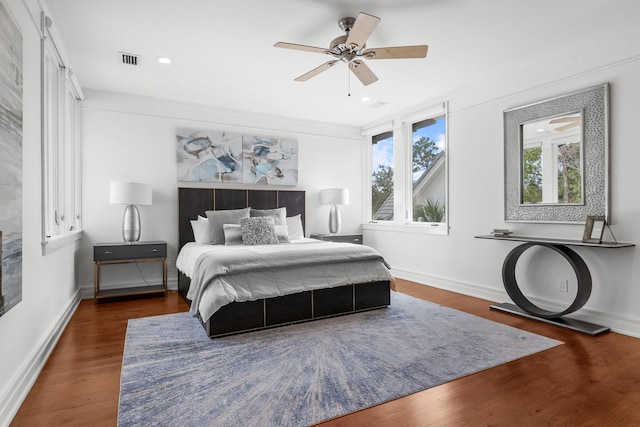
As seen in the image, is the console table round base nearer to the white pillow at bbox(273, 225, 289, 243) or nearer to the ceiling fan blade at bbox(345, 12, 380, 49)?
the white pillow at bbox(273, 225, 289, 243)

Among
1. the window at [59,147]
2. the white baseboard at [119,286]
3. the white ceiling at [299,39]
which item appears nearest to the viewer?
the white ceiling at [299,39]

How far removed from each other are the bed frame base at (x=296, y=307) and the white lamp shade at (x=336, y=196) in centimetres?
222

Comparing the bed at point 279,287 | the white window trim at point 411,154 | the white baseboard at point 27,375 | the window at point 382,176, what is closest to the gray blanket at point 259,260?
the bed at point 279,287

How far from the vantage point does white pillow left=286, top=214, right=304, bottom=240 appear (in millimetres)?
5035

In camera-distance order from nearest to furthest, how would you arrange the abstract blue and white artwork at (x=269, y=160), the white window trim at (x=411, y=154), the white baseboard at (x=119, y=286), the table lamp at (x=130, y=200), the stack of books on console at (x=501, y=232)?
the stack of books on console at (x=501, y=232) → the table lamp at (x=130, y=200) → the white baseboard at (x=119, y=286) → the white window trim at (x=411, y=154) → the abstract blue and white artwork at (x=269, y=160)

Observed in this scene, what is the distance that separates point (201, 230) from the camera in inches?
178

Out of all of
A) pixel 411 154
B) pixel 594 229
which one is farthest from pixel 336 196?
pixel 594 229

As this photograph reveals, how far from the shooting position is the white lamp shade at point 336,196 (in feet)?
18.8

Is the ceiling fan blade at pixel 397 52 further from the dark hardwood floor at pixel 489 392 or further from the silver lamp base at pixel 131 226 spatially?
the silver lamp base at pixel 131 226

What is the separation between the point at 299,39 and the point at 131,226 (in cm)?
297

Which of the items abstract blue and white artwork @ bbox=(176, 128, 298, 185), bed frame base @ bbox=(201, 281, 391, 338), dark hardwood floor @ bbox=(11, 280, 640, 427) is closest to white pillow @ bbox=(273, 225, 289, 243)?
abstract blue and white artwork @ bbox=(176, 128, 298, 185)

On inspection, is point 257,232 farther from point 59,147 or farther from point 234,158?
point 59,147

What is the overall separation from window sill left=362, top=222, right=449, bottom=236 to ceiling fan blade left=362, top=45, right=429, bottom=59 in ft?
8.36

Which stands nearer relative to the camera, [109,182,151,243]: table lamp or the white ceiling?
the white ceiling
